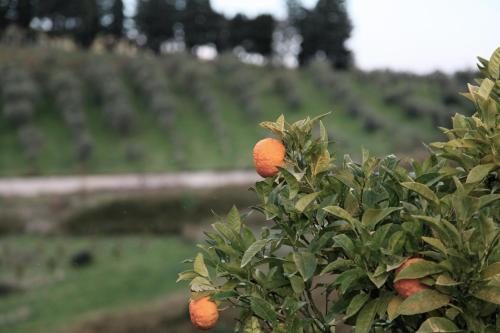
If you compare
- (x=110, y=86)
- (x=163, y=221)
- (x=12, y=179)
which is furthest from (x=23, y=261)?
(x=110, y=86)

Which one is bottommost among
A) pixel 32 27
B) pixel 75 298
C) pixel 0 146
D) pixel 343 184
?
pixel 75 298

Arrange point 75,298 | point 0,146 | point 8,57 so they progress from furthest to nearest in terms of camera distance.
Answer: point 8,57 < point 0,146 < point 75,298

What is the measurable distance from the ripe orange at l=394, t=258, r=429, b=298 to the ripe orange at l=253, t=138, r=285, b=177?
1.45ft

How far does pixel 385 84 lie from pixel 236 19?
12456 mm

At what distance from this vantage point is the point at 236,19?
131 feet

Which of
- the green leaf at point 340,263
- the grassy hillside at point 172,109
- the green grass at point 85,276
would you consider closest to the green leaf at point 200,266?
the green leaf at point 340,263

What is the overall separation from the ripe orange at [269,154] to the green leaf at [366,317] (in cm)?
45

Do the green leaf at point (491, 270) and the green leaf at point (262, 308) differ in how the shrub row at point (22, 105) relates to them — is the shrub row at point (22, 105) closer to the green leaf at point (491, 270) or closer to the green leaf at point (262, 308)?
the green leaf at point (262, 308)

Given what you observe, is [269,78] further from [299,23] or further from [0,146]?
[0,146]

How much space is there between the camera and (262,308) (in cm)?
157

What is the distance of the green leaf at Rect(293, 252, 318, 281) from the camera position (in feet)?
5.01

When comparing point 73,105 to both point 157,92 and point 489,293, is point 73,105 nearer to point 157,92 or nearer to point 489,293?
point 157,92

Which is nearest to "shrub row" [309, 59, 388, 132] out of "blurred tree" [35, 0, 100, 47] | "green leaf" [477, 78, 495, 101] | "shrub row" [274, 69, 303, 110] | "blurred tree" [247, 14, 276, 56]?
"shrub row" [274, 69, 303, 110]

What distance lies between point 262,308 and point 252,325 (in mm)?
133
